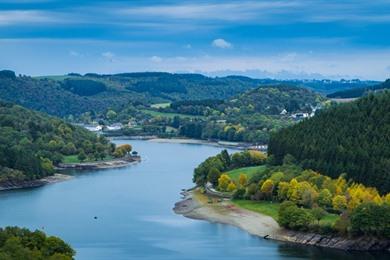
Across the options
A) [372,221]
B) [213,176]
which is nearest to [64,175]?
[213,176]

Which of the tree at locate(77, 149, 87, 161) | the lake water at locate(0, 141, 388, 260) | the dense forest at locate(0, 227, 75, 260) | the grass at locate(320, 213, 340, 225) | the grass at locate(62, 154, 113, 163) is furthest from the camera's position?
the tree at locate(77, 149, 87, 161)

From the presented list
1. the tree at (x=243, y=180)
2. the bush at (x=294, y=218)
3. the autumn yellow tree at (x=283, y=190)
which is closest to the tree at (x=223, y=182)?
the tree at (x=243, y=180)

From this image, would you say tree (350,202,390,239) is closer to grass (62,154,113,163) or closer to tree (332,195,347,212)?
tree (332,195,347,212)

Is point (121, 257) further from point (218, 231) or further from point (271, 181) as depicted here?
point (271, 181)

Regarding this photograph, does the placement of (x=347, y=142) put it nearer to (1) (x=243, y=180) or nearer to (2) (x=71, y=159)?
(1) (x=243, y=180)

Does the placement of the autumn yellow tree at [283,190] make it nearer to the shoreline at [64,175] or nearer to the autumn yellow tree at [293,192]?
the autumn yellow tree at [293,192]

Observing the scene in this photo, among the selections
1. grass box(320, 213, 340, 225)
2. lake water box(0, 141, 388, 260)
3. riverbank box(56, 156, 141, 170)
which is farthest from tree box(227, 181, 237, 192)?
riverbank box(56, 156, 141, 170)
